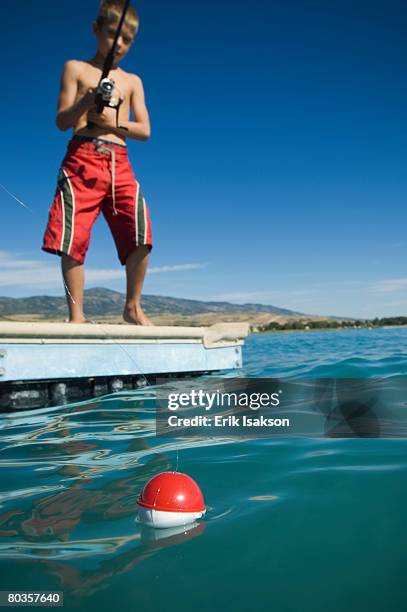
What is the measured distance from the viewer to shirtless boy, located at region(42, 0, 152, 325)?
5.15m

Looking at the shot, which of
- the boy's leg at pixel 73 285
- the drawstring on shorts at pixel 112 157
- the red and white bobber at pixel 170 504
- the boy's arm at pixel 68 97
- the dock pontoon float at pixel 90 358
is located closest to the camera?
the red and white bobber at pixel 170 504

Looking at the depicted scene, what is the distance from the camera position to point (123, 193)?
18.3ft

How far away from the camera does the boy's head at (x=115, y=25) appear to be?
203 inches

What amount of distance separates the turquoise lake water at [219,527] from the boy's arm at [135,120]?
124 inches

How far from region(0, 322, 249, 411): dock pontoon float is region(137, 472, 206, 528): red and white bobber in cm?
273

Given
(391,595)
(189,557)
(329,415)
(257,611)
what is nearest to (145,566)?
(189,557)

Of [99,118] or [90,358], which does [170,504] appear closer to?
[90,358]

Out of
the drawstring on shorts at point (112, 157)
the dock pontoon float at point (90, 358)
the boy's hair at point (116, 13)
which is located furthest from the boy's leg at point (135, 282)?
the boy's hair at point (116, 13)

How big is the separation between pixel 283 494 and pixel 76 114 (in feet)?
13.0

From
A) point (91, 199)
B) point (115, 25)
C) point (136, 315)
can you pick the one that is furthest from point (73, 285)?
point (115, 25)

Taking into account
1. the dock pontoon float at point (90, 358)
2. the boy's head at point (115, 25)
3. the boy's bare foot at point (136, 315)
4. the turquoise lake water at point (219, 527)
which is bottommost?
the turquoise lake water at point (219, 527)

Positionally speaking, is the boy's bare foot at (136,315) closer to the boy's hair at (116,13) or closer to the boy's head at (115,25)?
the boy's head at (115,25)

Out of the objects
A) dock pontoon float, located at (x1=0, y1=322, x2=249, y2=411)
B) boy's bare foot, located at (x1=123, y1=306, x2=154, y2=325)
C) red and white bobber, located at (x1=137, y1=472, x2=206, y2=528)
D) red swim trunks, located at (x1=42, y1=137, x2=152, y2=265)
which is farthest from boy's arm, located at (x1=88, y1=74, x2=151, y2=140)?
red and white bobber, located at (x1=137, y1=472, x2=206, y2=528)

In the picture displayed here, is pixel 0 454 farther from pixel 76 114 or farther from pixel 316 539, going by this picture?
pixel 76 114
